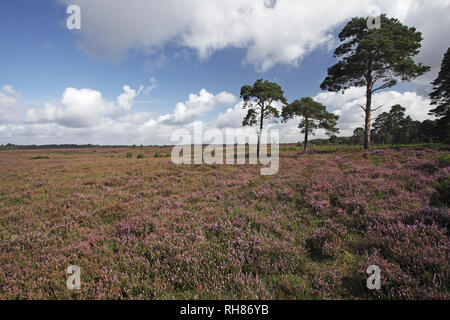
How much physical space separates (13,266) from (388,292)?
6437 millimetres

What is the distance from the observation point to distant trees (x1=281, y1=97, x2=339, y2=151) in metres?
32.6

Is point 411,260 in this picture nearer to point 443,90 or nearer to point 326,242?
point 326,242

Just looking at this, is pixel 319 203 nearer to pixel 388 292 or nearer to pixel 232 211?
pixel 232 211

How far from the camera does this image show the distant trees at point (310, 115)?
1284 inches

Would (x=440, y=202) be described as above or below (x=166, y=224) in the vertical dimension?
above

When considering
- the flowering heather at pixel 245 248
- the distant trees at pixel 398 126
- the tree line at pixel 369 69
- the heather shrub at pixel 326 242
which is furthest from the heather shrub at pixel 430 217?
the distant trees at pixel 398 126

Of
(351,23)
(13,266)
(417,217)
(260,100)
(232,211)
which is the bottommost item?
(13,266)

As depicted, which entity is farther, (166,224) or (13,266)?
(166,224)

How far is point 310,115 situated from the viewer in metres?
34.4

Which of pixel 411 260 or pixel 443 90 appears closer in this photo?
pixel 411 260

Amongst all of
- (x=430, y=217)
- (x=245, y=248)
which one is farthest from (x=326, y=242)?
(x=430, y=217)

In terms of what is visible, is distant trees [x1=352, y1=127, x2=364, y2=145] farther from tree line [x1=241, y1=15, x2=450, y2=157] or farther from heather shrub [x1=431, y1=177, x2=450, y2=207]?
heather shrub [x1=431, y1=177, x2=450, y2=207]

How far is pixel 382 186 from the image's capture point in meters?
5.95
